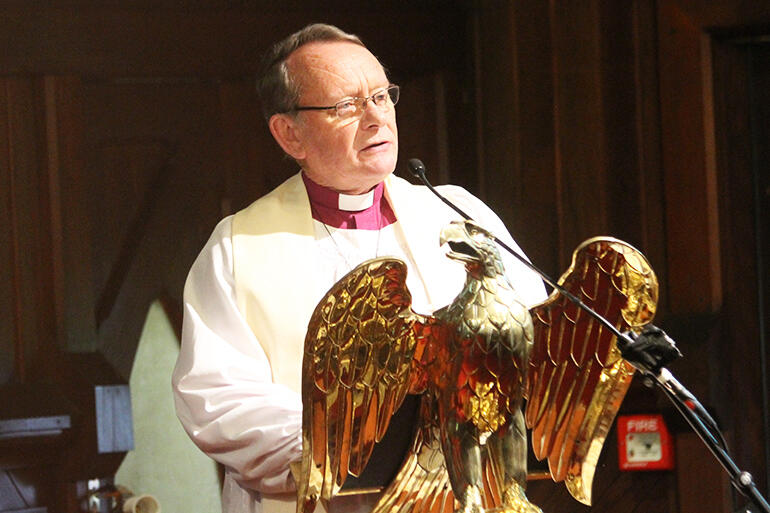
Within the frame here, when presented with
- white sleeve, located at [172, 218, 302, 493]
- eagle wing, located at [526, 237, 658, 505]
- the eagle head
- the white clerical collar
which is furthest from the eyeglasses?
the eagle head

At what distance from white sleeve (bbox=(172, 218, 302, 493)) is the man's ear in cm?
30

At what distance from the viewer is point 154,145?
4766mm

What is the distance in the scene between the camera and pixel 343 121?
10.1 feet

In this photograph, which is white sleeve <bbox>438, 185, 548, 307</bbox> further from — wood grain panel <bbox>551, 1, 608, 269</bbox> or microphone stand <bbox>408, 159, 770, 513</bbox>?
wood grain panel <bbox>551, 1, 608, 269</bbox>

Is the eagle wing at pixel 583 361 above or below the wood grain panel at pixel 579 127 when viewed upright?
below

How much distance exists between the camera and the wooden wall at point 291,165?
449 centimetres

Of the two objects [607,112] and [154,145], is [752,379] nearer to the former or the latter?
[607,112]

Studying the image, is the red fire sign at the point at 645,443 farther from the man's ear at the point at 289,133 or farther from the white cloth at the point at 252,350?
the man's ear at the point at 289,133

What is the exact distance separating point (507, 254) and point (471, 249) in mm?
913

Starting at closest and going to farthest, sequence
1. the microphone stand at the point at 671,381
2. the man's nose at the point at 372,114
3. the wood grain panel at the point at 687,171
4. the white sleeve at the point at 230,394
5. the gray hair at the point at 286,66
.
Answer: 1. the microphone stand at the point at 671,381
2. the white sleeve at the point at 230,394
3. the man's nose at the point at 372,114
4. the gray hair at the point at 286,66
5. the wood grain panel at the point at 687,171

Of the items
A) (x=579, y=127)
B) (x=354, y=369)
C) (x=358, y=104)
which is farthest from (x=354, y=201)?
(x=579, y=127)

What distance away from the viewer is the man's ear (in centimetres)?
318

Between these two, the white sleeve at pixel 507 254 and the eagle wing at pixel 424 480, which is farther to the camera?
the white sleeve at pixel 507 254

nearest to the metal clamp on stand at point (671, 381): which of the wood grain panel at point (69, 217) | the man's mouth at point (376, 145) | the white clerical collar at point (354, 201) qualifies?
the man's mouth at point (376, 145)
